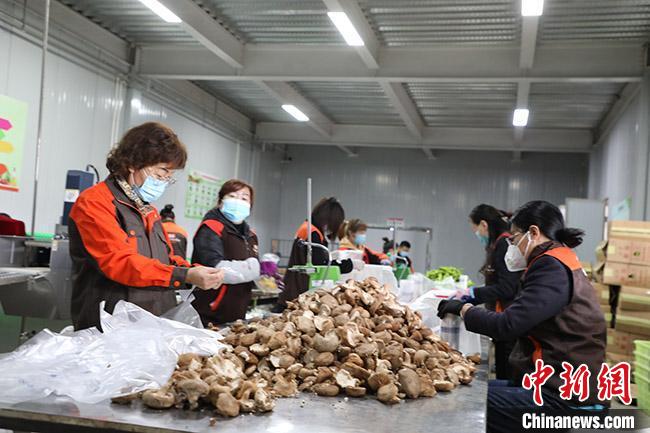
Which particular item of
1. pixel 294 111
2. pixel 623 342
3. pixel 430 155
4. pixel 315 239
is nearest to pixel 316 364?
pixel 315 239

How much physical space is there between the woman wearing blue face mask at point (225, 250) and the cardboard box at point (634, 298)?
3.74 metres

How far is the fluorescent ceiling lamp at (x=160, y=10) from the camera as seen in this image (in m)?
5.84

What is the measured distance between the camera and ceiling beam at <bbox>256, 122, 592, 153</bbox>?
36.5 feet

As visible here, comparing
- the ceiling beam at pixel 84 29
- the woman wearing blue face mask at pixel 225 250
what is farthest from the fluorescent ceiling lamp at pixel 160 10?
the woman wearing blue face mask at pixel 225 250

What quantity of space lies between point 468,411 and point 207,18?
6.03 m

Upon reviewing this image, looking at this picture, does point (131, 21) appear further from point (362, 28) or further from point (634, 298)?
point (634, 298)

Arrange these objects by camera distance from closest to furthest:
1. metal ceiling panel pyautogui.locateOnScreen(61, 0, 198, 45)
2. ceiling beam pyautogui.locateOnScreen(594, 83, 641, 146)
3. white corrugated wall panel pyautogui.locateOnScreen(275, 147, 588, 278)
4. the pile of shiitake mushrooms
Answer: the pile of shiitake mushrooms < metal ceiling panel pyautogui.locateOnScreen(61, 0, 198, 45) < ceiling beam pyautogui.locateOnScreen(594, 83, 641, 146) < white corrugated wall panel pyautogui.locateOnScreen(275, 147, 588, 278)

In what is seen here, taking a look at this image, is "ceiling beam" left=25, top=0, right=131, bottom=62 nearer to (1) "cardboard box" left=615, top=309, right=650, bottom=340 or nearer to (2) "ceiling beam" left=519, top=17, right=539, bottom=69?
(2) "ceiling beam" left=519, top=17, right=539, bottom=69

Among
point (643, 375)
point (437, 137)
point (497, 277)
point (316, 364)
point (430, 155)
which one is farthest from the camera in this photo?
point (430, 155)

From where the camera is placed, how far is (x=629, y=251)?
5605 millimetres

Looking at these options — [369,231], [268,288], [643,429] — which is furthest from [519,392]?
[369,231]

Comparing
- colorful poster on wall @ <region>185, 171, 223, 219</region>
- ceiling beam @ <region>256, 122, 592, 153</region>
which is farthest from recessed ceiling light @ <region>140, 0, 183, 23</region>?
ceiling beam @ <region>256, 122, 592, 153</region>

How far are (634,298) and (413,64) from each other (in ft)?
12.1

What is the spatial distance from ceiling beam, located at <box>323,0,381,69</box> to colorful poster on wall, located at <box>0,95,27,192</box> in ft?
10.6
